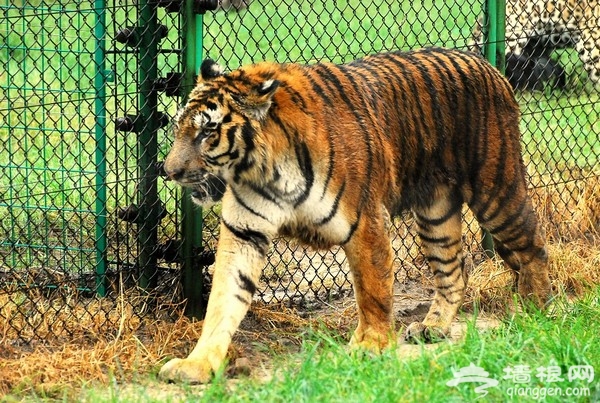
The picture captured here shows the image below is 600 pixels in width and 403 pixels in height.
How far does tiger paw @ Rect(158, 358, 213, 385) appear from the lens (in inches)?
177

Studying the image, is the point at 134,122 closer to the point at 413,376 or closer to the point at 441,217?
the point at 441,217

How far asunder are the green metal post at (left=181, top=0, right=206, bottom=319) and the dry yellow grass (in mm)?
164

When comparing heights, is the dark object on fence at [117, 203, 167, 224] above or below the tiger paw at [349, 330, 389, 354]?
above

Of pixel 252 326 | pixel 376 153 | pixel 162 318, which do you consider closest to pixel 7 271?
pixel 162 318

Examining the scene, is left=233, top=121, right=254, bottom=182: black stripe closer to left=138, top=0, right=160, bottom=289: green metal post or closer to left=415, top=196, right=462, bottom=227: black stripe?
left=138, top=0, right=160, bottom=289: green metal post

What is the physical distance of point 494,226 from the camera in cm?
568

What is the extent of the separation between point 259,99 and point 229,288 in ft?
2.82

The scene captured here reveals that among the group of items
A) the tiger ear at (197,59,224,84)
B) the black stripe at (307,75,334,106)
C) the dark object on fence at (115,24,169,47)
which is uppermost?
the dark object on fence at (115,24,169,47)

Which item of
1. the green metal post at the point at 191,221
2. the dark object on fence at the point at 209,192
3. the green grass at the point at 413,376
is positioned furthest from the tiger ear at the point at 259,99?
the green grass at the point at 413,376

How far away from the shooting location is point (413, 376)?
4.09 meters

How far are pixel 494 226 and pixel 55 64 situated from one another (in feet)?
22.0

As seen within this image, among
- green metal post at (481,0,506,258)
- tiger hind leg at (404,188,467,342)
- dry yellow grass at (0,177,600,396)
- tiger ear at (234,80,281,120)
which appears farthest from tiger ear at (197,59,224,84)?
green metal post at (481,0,506,258)

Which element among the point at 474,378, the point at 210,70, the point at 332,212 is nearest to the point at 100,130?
the point at 210,70

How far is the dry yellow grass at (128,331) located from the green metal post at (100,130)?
0.19 meters
